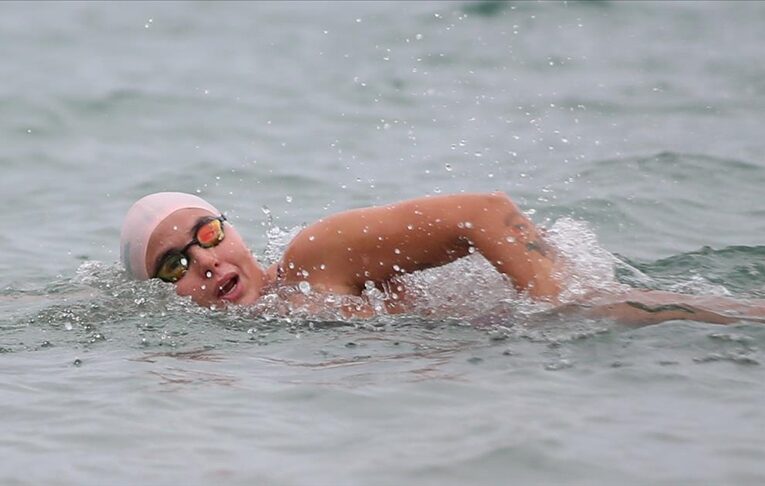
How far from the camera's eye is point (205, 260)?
6484 millimetres

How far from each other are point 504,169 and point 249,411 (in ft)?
19.5

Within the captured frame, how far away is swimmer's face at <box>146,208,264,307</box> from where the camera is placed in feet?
21.3

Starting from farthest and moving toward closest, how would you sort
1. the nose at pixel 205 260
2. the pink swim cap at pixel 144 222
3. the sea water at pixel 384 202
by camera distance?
the pink swim cap at pixel 144 222, the nose at pixel 205 260, the sea water at pixel 384 202

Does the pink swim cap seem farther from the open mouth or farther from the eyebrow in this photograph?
the open mouth

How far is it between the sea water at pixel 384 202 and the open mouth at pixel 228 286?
5.1 inches

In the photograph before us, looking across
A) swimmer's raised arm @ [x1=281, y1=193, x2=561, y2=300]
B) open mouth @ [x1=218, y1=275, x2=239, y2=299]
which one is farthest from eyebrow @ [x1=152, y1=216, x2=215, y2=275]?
swimmer's raised arm @ [x1=281, y1=193, x2=561, y2=300]

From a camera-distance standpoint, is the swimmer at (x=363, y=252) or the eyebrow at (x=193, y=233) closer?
the swimmer at (x=363, y=252)

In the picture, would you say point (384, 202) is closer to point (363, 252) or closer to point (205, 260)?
point (205, 260)

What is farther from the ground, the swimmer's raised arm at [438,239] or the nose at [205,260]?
the swimmer's raised arm at [438,239]

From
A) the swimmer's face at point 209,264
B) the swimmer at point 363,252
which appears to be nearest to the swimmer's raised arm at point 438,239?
the swimmer at point 363,252

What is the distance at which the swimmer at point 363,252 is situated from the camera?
5.91 metres

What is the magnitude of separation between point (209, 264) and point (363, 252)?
0.84 m

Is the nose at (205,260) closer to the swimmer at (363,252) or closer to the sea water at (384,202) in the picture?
the swimmer at (363,252)

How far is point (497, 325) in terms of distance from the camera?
6.00 metres
